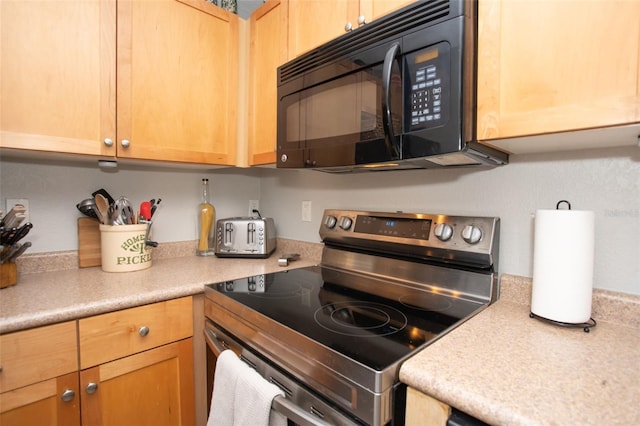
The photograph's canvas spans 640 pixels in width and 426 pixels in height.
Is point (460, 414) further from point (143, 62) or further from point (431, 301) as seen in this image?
point (143, 62)

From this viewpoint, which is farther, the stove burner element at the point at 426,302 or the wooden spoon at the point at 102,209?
the wooden spoon at the point at 102,209

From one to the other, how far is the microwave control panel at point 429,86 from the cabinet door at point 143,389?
1078mm

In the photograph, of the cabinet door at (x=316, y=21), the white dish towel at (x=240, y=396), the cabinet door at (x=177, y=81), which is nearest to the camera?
the white dish towel at (x=240, y=396)

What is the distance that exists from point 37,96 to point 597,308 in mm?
1822

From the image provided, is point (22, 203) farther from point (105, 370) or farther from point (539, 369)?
point (539, 369)

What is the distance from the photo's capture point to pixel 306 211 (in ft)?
5.69

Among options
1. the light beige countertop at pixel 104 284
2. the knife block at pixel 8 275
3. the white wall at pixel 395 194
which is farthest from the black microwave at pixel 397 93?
the knife block at pixel 8 275

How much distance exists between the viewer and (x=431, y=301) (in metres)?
1.03

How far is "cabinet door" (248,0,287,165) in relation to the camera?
1.37 m

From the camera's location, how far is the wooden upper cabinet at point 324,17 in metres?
1.01

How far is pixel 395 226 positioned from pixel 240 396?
0.77 meters

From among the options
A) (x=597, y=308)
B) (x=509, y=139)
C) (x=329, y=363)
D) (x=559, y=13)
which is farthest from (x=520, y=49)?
(x=329, y=363)

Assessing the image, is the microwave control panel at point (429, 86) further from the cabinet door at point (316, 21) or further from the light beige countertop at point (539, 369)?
the light beige countertop at point (539, 369)

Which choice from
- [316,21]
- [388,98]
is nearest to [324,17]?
[316,21]
